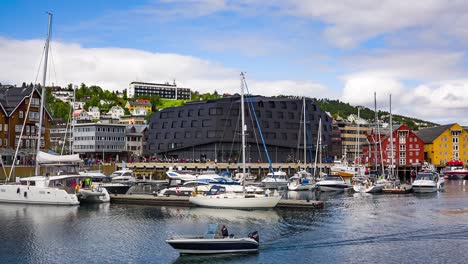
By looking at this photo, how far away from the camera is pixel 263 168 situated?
402ft

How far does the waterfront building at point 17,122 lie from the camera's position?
103 m

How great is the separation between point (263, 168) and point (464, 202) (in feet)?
187

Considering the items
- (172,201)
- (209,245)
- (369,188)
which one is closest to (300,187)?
(369,188)

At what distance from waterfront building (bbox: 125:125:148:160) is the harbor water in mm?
95688

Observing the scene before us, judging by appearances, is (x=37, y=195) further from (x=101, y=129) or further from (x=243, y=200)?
(x=101, y=129)

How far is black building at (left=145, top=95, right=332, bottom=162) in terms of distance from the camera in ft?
430

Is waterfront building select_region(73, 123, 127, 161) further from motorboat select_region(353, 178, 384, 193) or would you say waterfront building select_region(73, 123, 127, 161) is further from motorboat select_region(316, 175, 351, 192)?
motorboat select_region(353, 178, 384, 193)

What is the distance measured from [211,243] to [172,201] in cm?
3092

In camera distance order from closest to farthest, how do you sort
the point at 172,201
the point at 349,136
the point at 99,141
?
the point at 172,201 < the point at 99,141 < the point at 349,136

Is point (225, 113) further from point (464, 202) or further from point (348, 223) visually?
point (348, 223)

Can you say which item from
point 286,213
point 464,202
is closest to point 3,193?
point 286,213

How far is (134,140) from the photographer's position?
162 m

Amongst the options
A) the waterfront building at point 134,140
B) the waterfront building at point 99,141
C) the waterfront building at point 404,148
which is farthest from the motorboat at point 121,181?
the waterfront building at point 404,148

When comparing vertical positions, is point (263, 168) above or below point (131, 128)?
below
